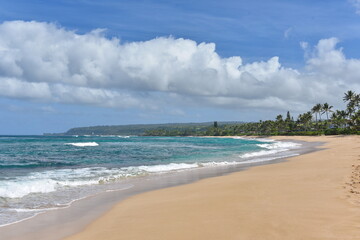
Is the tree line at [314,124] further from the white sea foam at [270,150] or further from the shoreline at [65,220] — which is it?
the shoreline at [65,220]

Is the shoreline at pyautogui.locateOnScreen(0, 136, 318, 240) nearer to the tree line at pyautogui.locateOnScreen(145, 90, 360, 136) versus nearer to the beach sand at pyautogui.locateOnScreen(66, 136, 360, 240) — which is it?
the beach sand at pyautogui.locateOnScreen(66, 136, 360, 240)

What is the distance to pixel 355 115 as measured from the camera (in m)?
93.1

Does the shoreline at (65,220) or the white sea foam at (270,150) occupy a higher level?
the shoreline at (65,220)

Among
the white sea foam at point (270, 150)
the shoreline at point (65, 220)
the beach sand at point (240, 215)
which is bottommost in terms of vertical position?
the white sea foam at point (270, 150)

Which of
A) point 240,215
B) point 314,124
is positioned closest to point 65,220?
point 240,215

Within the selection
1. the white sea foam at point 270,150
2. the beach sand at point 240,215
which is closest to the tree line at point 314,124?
the white sea foam at point 270,150

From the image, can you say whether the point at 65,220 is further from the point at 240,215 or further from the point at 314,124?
the point at 314,124

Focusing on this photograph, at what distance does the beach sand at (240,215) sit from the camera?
6133 millimetres

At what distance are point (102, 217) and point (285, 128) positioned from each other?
146 meters

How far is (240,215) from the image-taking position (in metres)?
7.43

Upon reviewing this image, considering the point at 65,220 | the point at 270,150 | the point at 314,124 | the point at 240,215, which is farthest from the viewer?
the point at 314,124

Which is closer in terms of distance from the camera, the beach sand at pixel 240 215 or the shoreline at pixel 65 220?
the beach sand at pixel 240 215

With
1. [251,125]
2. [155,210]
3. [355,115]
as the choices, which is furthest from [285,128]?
[155,210]

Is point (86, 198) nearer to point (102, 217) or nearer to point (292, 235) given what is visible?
point (102, 217)
